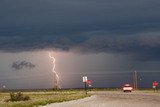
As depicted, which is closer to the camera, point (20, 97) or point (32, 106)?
point (32, 106)

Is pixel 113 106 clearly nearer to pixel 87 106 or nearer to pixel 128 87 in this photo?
pixel 87 106

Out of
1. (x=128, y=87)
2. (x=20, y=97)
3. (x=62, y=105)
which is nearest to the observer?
(x=62, y=105)

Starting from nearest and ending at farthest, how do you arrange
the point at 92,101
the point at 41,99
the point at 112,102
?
the point at 112,102, the point at 92,101, the point at 41,99

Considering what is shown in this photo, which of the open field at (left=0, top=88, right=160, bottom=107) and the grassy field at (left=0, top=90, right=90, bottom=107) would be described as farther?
the open field at (left=0, top=88, right=160, bottom=107)

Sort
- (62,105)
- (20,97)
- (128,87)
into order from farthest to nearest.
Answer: (128,87)
(20,97)
(62,105)

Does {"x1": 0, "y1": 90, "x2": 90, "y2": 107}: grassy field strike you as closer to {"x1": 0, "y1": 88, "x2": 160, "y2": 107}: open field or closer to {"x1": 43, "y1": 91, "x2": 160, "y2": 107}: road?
{"x1": 0, "y1": 88, "x2": 160, "y2": 107}: open field

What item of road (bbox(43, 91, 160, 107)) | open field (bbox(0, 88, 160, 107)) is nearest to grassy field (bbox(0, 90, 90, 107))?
open field (bbox(0, 88, 160, 107))

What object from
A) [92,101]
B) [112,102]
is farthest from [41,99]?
[112,102]

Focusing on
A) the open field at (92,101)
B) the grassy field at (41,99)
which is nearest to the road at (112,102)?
the open field at (92,101)

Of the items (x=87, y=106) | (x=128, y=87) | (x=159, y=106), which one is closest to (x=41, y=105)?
(x=87, y=106)

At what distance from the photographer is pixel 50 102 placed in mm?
50188

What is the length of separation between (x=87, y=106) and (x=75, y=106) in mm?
1257

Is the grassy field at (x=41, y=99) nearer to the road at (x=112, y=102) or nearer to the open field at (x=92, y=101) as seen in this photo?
the open field at (x=92, y=101)

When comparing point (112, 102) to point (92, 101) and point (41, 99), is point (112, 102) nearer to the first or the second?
point (92, 101)
